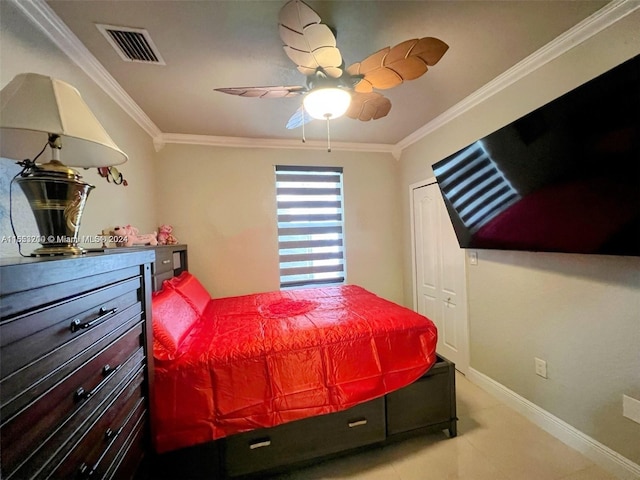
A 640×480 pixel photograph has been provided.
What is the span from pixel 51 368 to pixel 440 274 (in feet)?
9.83

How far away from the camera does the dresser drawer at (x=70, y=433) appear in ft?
1.72

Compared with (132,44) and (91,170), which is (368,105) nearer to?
(132,44)

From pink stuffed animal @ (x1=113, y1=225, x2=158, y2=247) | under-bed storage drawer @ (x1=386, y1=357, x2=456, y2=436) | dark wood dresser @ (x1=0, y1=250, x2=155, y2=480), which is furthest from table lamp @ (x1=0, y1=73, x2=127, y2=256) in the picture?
under-bed storage drawer @ (x1=386, y1=357, x2=456, y2=436)

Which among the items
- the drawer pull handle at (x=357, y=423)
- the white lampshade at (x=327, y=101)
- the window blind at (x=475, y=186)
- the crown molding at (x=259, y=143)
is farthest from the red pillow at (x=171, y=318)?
the window blind at (x=475, y=186)

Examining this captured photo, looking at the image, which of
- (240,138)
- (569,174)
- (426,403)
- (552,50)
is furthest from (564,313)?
(240,138)

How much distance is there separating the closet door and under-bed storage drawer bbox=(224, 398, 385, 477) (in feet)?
4.84

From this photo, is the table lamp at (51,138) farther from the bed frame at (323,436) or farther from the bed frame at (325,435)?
the bed frame at (325,435)

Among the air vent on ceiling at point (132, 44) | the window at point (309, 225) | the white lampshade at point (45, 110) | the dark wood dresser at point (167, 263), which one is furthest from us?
the window at point (309, 225)

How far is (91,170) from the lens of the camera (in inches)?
65.7

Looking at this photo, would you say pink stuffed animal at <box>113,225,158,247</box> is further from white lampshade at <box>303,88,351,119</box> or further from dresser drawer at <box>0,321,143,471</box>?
white lampshade at <box>303,88,351,119</box>

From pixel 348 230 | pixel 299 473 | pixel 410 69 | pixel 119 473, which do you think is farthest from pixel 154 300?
pixel 348 230

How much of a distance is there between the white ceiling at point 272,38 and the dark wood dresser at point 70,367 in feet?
4.37

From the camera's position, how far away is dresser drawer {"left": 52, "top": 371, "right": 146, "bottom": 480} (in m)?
0.66

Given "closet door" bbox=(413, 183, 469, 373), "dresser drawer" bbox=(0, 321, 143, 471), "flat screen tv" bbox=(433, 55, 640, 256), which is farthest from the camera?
"closet door" bbox=(413, 183, 469, 373)
